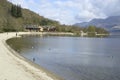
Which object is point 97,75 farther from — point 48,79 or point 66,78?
point 48,79

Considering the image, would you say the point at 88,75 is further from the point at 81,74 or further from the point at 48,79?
the point at 48,79

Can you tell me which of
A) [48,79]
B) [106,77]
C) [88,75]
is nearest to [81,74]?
[88,75]

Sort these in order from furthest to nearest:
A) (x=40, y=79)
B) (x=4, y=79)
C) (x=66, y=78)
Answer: (x=66, y=78)
(x=40, y=79)
(x=4, y=79)

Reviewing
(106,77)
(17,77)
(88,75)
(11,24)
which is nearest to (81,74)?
(88,75)

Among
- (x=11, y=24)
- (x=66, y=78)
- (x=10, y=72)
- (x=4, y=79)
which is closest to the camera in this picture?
(x=4, y=79)

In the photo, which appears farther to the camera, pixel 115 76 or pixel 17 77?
pixel 115 76

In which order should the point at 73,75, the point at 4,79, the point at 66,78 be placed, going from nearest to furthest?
the point at 4,79
the point at 66,78
the point at 73,75

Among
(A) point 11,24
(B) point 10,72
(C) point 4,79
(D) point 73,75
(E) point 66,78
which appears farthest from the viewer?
(A) point 11,24

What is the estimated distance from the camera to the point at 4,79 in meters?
19.6

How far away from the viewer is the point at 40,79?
69.2 feet

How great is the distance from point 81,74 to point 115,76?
338cm

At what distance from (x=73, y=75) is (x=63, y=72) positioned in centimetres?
200

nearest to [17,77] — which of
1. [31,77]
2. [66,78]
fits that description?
[31,77]

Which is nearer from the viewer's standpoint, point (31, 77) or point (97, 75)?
point (31, 77)
